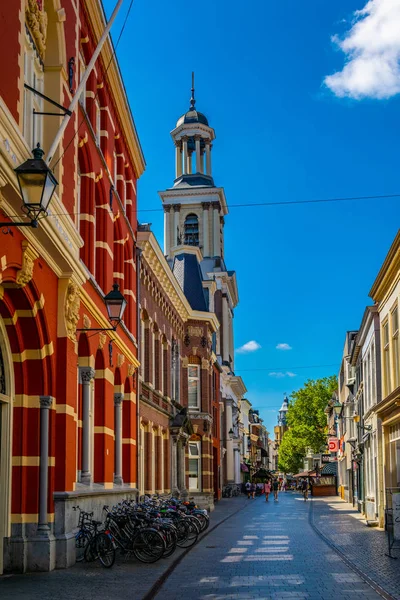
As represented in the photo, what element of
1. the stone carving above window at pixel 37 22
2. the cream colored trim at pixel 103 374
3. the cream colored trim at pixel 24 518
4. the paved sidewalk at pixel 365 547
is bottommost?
the paved sidewalk at pixel 365 547

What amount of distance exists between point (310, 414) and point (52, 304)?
226ft

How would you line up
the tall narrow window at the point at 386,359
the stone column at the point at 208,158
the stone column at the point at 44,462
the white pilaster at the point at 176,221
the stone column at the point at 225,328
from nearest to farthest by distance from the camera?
1. the stone column at the point at 44,462
2. the tall narrow window at the point at 386,359
3. the stone column at the point at 225,328
4. the white pilaster at the point at 176,221
5. the stone column at the point at 208,158

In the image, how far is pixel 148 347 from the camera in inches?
1206

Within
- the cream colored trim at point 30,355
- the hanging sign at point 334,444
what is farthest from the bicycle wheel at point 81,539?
the hanging sign at point 334,444

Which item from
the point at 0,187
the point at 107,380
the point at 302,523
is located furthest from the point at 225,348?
the point at 0,187

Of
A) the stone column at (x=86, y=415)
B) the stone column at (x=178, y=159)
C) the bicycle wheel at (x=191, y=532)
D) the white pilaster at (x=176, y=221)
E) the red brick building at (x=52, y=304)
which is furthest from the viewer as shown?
the stone column at (x=178, y=159)

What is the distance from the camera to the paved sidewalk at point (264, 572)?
1219 centimetres

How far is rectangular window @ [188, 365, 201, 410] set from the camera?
42656 millimetres

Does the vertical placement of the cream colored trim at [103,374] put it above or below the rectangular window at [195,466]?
above

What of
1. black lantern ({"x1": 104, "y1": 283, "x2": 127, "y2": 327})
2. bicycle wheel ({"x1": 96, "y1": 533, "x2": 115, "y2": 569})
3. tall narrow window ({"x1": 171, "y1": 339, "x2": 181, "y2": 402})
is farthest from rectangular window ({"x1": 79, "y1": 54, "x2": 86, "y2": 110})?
tall narrow window ({"x1": 171, "y1": 339, "x2": 181, "y2": 402})

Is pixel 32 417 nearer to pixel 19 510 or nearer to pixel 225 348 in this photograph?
pixel 19 510

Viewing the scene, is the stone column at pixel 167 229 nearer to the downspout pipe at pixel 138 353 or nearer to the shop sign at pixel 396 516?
the downspout pipe at pixel 138 353

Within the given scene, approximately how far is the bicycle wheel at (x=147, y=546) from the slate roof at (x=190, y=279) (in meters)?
29.1

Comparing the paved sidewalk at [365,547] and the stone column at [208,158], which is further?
the stone column at [208,158]
